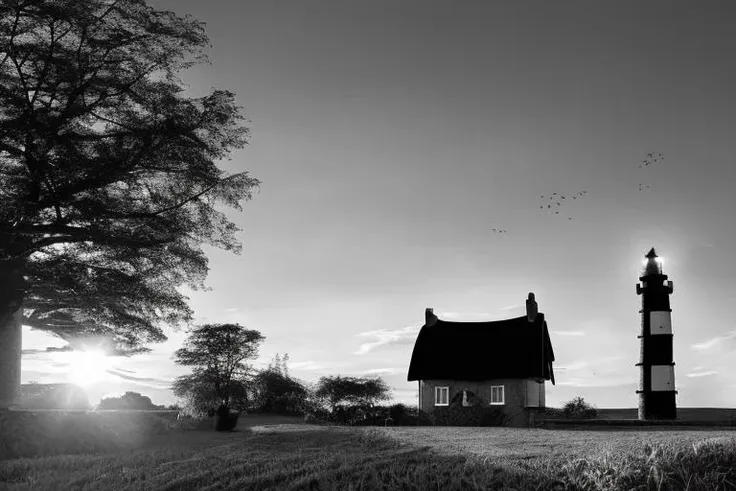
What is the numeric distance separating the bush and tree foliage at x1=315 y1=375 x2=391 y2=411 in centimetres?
1136

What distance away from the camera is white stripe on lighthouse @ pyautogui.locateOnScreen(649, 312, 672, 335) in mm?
37375

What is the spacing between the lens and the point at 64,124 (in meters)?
21.3

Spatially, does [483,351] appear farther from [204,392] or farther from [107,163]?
[107,163]

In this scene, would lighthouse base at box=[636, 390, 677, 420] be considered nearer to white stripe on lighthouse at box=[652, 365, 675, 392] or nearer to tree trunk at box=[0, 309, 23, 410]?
white stripe on lighthouse at box=[652, 365, 675, 392]

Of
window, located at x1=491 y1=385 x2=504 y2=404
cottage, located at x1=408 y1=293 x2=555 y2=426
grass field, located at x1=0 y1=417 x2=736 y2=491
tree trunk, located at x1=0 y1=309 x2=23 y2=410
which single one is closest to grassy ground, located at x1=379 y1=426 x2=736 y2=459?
grass field, located at x1=0 y1=417 x2=736 y2=491

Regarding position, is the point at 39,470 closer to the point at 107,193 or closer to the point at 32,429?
the point at 32,429

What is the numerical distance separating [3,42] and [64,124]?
2881 mm

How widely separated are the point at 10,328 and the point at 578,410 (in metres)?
32.1

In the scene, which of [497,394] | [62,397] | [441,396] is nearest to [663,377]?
[497,394]

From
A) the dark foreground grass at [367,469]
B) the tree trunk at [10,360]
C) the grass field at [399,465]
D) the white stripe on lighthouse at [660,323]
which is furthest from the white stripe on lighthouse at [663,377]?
the tree trunk at [10,360]

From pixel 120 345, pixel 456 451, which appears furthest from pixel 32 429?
pixel 456 451

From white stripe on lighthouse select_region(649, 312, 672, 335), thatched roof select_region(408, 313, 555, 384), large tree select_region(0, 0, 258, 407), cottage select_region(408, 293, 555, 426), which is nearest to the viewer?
large tree select_region(0, 0, 258, 407)

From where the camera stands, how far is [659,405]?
121 feet

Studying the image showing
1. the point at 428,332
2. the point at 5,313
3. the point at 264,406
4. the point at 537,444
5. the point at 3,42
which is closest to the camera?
the point at 537,444
